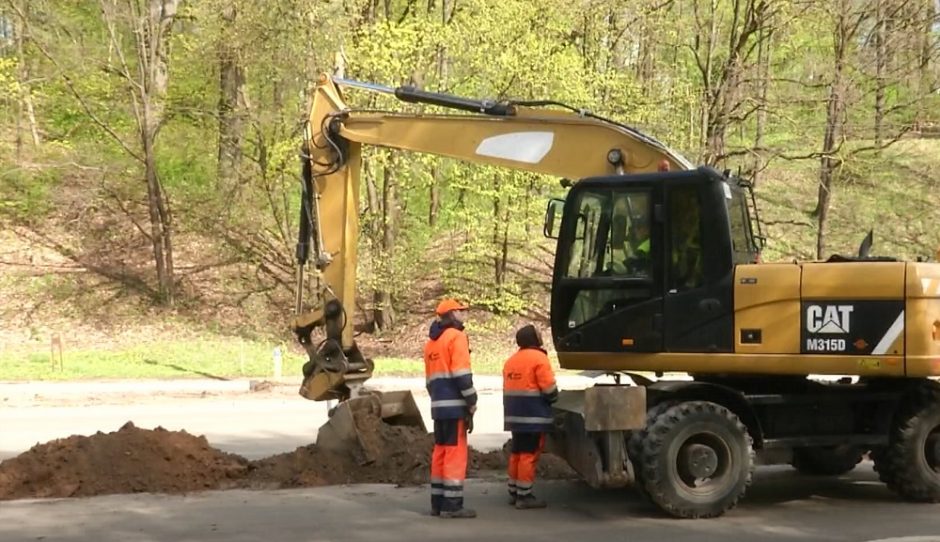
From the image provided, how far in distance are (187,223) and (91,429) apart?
55.8 feet

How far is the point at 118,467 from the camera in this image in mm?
9156

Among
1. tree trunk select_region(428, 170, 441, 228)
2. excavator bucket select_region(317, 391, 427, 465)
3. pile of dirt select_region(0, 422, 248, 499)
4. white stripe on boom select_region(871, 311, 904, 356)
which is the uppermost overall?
tree trunk select_region(428, 170, 441, 228)

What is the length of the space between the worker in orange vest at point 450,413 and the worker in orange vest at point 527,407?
1.60ft

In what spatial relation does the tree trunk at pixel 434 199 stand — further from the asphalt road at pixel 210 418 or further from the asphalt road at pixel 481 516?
the asphalt road at pixel 481 516

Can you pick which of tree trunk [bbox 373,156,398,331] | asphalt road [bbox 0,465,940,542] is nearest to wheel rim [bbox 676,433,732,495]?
asphalt road [bbox 0,465,940,542]

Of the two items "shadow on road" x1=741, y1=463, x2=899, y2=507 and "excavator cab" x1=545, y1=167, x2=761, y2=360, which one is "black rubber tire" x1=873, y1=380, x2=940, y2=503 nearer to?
"shadow on road" x1=741, y1=463, x2=899, y2=507

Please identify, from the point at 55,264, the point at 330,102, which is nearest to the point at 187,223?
the point at 55,264

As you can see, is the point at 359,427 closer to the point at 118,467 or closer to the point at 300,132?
→ the point at 118,467

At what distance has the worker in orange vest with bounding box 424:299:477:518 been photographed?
8.09 m

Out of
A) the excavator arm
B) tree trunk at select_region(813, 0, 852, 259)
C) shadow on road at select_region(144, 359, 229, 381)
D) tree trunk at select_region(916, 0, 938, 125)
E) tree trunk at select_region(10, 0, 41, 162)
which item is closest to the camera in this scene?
the excavator arm

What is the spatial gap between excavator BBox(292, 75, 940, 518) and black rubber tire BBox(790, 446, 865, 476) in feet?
0.36

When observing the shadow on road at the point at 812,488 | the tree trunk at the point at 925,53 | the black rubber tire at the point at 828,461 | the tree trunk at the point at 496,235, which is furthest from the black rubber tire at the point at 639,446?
the tree trunk at the point at 925,53

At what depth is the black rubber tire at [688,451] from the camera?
8.09 metres

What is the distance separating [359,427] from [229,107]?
1846 cm
